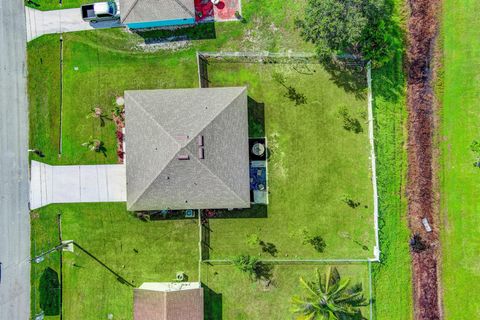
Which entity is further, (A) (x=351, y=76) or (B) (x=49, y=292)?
(B) (x=49, y=292)

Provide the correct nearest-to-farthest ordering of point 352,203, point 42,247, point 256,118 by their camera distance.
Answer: point 352,203 < point 256,118 < point 42,247

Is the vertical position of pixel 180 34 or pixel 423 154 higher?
pixel 180 34

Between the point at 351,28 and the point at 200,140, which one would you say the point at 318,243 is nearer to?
the point at 200,140

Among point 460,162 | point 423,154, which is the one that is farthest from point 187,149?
point 460,162

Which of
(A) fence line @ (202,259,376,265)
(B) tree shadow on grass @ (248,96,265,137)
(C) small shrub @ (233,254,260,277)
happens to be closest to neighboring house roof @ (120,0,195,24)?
(B) tree shadow on grass @ (248,96,265,137)

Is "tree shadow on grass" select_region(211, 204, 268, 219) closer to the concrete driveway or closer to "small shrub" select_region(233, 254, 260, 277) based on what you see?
"small shrub" select_region(233, 254, 260, 277)

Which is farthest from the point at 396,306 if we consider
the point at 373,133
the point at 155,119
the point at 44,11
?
the point at 44,11

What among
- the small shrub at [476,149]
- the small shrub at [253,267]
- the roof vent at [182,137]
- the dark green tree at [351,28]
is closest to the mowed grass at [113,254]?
the small shrub at [253,267]
